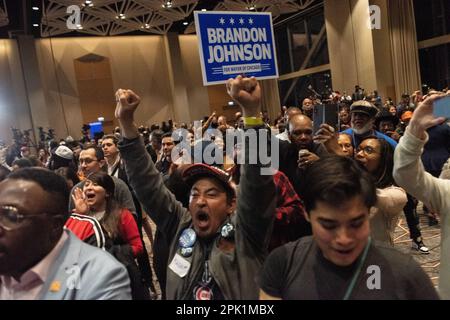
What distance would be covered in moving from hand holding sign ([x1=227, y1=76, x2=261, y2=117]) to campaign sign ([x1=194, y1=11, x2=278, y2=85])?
0.88 m

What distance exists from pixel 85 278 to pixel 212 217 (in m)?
0.51

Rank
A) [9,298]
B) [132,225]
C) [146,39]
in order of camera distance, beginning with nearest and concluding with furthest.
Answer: [9,298]
[132,225]
[146,39]

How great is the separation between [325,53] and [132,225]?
15723 millimetres

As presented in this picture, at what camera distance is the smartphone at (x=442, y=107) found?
1.37 m

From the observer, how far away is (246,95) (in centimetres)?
125

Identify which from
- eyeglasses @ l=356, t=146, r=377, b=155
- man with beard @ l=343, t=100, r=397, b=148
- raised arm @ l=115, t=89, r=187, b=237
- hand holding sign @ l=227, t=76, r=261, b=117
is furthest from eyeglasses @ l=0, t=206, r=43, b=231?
man with beard @ l=343, t=100, r=397, b=148

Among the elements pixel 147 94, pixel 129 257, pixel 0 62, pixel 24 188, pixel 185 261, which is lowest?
pixel 129 257

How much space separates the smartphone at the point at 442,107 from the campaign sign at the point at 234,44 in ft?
3.41

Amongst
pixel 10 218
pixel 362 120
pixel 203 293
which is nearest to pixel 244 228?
pixel 203 293

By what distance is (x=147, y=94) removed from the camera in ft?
62.4

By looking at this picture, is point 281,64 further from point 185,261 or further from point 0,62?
point 185,261

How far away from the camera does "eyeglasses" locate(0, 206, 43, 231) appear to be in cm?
105

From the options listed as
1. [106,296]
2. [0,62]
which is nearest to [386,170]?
[106,296]

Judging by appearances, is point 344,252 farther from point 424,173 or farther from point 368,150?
point 368,150
